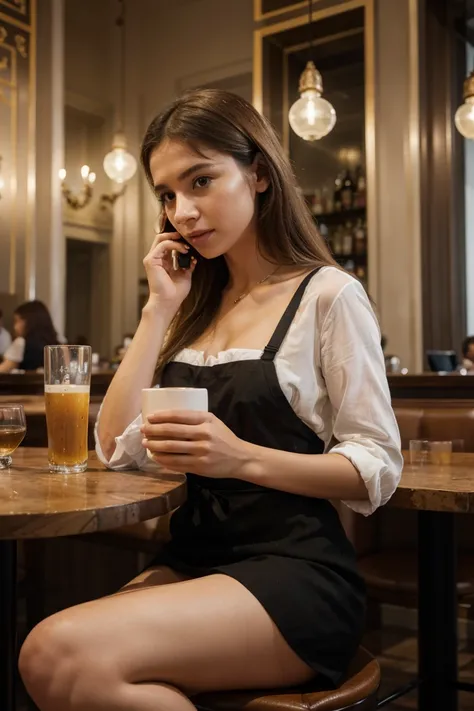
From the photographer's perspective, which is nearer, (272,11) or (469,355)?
(469,355)

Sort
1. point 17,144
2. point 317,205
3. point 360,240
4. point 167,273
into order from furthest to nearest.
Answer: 1. point 17,144
2. point 317,205
3. point 360,240
4. point 167,273

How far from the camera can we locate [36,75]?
7301 millimetres

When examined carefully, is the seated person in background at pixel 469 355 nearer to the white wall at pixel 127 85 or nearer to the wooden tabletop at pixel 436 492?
the wooden tabletop at pixel 436 492

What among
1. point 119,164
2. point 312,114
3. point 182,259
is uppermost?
point 119,164

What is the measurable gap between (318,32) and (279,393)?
5715 millimetres

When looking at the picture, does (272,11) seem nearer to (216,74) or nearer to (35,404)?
(216,74)

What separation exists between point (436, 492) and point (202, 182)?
69 cm

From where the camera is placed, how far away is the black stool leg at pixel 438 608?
5.54 ft

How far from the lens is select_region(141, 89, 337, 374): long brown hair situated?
1.44 meters

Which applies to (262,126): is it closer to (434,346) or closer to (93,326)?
(434,346)

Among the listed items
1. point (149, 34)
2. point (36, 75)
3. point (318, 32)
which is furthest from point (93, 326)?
point (318, 32)

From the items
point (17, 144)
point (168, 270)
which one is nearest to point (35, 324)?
point (17, 144)

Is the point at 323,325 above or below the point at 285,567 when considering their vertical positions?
above

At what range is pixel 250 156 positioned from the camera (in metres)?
1.49
